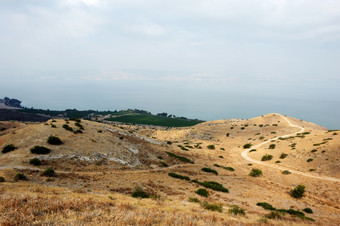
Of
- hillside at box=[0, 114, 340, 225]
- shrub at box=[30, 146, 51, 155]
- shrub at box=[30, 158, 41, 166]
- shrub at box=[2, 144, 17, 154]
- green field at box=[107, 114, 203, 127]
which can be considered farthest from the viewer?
green field at box=[107, 114, 203, 127]

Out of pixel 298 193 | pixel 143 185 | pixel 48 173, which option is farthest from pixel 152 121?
pixel 48 173

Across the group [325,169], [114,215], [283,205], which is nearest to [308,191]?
[283,205]

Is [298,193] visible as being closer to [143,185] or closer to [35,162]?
[143,185]

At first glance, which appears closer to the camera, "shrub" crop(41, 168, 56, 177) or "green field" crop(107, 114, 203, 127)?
"shrub" crop(41, 168, 56, 177)

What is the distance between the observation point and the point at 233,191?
20.1 meters

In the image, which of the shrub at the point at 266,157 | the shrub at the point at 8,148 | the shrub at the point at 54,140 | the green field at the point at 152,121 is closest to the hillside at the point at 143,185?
the shrub at the point at 8,148

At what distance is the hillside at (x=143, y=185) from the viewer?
24.6 feet

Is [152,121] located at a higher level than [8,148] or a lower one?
lower

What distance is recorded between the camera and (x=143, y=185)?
1622 cm

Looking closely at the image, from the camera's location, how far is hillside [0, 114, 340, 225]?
7.51 m

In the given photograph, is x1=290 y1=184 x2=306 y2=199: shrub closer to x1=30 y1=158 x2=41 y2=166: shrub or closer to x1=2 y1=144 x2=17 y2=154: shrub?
x1=30 y1=158 x2=41 y2=166: shrub

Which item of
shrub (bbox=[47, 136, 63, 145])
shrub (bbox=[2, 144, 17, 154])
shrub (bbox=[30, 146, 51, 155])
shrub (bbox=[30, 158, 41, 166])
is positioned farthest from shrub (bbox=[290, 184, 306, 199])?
shrub (bbox=[2, 144, 17, 154])

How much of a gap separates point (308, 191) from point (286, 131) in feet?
175

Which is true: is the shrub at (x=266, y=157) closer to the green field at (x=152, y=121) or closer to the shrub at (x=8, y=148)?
the shrub at (x=8, y=148)
